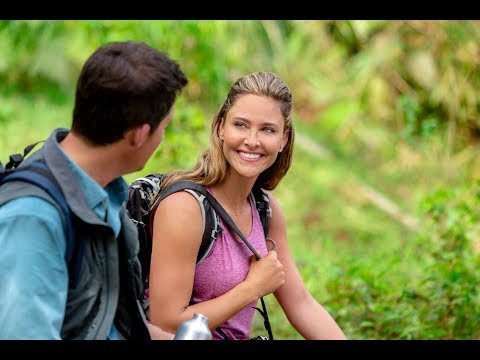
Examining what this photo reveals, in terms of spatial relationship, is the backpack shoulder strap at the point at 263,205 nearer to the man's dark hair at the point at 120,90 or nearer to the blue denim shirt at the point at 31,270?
the man's dark hair at the point at 120,90

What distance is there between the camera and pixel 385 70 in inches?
401

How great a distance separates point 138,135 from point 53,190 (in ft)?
0.88

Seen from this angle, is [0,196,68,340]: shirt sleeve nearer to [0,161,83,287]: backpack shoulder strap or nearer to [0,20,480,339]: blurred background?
[0,161,83,287]: backpack shoulder strap

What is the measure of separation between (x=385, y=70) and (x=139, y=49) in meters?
8.22

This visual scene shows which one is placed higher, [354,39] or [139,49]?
[354,39]

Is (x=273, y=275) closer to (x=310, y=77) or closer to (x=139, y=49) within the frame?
(x=139, y=49)

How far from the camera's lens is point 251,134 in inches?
129

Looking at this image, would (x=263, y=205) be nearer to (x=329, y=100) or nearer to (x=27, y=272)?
(x=27, y=272)

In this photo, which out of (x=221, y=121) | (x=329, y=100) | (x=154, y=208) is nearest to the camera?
(x=154, y=208)

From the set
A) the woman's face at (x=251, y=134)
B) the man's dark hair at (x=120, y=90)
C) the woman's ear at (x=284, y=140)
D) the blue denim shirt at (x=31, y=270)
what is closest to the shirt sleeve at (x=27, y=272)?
the blue denim shirt at (x=31, y=270)

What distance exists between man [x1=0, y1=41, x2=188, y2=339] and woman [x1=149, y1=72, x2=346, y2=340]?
25.3 inches

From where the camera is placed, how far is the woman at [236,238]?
10.0 feet

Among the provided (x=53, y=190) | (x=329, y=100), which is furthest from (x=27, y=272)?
(x=329, y=100)
